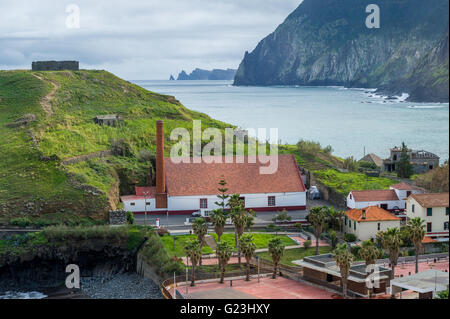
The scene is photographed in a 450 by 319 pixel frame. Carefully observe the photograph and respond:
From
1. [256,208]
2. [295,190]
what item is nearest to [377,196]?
[295,190]

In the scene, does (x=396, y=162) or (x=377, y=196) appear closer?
(x=377, y=196)

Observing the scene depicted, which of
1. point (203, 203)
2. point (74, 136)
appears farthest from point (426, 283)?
point (74, 136)

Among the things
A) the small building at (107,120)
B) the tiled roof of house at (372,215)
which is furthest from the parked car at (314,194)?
the small building at (107,120)

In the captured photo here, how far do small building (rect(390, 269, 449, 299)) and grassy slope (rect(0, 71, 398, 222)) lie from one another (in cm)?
2864

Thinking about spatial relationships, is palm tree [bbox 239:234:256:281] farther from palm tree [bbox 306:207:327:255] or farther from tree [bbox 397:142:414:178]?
tree [bbox 397:142:414:178]

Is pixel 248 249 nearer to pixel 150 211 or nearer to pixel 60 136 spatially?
pixel 150 211

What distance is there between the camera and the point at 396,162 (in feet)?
255

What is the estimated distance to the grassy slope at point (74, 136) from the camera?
50.8 metres

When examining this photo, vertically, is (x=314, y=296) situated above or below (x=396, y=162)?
below

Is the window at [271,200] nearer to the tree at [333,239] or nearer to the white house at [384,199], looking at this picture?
the white house at [384,199]

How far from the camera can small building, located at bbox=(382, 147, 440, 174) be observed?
7638 cm

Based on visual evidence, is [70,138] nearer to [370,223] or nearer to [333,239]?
[333,239]
